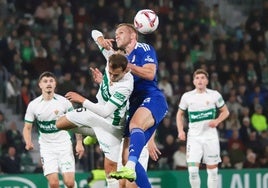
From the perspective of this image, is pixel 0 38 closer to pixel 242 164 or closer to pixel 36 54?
pixel 36 54

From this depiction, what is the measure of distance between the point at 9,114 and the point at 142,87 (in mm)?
9651

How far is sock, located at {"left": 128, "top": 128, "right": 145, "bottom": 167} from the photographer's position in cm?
1374

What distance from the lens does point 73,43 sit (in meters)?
25.3

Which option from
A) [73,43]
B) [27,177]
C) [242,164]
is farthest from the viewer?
[73,43]

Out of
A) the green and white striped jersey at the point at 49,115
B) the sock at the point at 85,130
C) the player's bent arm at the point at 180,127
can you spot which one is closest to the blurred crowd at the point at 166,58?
the player's bent arm at the point at 180,127

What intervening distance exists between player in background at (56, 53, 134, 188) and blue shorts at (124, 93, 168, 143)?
4.4 inches

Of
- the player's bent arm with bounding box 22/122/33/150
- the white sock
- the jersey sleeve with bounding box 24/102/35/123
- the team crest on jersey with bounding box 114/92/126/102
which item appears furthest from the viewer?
the jersey sleeve with bounding box 24/102/35/123

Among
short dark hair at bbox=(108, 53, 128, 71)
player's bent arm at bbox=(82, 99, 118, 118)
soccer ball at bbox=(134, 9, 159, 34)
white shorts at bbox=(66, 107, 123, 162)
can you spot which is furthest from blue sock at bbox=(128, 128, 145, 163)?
soccer ball at bbox=(134, 9, 159, 34)

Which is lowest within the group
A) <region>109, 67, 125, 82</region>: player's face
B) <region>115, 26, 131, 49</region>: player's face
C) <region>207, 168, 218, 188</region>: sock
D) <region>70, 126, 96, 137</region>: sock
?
<region>207, 168, 218, 188</region>: sock

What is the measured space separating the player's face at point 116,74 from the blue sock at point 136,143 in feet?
2.43

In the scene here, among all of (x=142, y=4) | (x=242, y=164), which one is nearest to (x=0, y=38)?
(x=142, y=4)

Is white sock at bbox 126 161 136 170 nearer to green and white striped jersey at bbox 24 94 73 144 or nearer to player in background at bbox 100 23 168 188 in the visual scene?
player in background at bbox 100 23 168 188

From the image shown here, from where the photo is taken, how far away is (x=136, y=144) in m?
13.8

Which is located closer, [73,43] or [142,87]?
[142,87]
